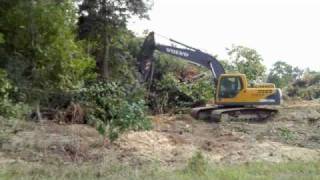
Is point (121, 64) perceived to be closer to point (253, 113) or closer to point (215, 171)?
point (253, 113)

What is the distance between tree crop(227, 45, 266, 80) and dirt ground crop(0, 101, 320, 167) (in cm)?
1230

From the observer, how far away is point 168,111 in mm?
25109

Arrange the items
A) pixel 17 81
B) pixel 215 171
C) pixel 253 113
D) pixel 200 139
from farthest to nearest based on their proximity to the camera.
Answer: pixel 253 113
pixel 17 81
pixel 200 139
pixel 215 171

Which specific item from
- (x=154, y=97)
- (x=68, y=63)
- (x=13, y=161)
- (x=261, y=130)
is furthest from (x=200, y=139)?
(x=154, y=97)

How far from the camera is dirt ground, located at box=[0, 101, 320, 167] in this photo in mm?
13211

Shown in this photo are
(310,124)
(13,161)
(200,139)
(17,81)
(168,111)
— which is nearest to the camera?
(13,161)

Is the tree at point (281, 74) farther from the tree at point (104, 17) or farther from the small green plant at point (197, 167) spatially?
the small green plant at point (197, 167)

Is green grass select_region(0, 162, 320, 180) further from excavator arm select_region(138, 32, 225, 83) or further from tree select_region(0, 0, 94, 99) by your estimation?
excavator arm select_region(138, 32, 225, 83)

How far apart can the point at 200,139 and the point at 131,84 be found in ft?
19.4

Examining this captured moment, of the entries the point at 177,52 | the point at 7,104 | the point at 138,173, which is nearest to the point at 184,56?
the point at 177,52

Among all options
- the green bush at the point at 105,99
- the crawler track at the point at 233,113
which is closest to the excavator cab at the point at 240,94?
the crawler track at the point at 233,113

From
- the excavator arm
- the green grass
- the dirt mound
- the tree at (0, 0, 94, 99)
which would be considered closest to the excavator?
the excavator arm

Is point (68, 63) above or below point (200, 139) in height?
above

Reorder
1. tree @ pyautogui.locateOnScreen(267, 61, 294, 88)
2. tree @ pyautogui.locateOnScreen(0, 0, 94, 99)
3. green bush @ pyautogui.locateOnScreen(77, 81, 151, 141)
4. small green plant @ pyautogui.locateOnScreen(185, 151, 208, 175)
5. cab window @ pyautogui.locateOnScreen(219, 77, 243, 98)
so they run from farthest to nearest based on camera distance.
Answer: tree @ pyautogui.locateOnScreen(267, 61, 294, 88) → cab window @ pyautogui.locateOnScreen(219, 77, 243, 98) → green bush @ pyautogui.locateOnScreen(77, 81, 151, 141) → tree @ pyautogui.locateOnScreen(0, 0, 94, 99) → small green plant @ pyautogui.locateOnScreen(185, 151, 208, 175)
